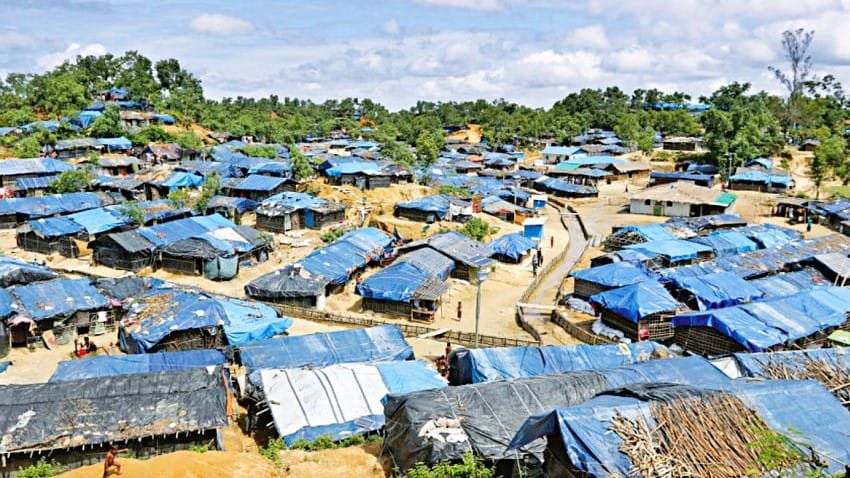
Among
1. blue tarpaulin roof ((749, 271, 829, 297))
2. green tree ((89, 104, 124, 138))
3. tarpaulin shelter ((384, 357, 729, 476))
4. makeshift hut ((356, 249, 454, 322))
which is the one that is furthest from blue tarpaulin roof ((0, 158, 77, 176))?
blue tarpaulin roof ((749, 271, 829, 297))

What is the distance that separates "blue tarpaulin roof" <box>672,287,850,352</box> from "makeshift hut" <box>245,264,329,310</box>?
50.7 ft

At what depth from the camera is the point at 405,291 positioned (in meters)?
30.2

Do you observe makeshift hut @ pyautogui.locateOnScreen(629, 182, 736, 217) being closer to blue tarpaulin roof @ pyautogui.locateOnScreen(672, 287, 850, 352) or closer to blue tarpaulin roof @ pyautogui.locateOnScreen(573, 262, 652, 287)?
blue tarpaulin roof @ pyautogui.locateOnScreen(573, 262, 652, 287)

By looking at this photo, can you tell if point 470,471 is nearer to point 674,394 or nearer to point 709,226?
point 674,394

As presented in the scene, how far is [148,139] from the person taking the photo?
71.6m

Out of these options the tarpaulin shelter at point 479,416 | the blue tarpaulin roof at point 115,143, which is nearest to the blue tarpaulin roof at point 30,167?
the blue tarpaulin roof at point 115,143

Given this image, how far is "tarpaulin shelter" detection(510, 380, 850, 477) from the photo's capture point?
1118 centimetres

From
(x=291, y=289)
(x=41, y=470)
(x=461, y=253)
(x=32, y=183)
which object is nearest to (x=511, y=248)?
(x=461, y=253)

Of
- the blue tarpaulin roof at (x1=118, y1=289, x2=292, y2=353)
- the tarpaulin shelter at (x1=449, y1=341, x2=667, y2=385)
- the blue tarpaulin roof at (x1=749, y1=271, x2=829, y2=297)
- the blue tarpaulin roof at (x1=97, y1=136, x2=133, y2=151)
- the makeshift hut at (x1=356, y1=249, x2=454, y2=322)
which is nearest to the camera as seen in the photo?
the tarpaulin shelter at (x1=449, y1=341, x2=667, y2=385)

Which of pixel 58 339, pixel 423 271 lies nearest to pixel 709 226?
pixel 423 271

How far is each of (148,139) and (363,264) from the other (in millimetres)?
46177

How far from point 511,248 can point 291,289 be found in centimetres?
1425

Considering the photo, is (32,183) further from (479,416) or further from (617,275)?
(479,416)

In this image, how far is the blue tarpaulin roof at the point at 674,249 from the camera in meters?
36.0
